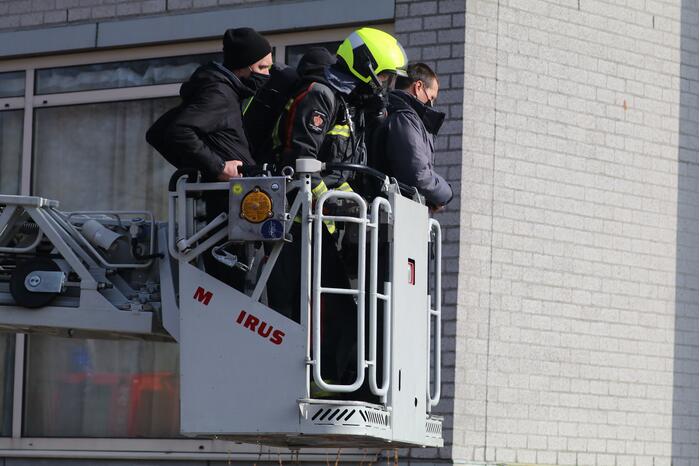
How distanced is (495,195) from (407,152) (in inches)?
144

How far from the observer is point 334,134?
A: 6340 mm

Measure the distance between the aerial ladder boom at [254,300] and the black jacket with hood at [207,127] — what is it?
0.11 meters

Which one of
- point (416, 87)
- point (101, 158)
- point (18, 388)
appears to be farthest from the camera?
point (101, 158)

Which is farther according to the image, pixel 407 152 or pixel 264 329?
pixel 407 152

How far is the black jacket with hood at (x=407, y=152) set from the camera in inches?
261

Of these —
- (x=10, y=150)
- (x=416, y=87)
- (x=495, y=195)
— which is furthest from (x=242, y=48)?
(x=10, y=150)

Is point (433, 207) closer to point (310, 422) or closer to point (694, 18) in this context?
point (310, 422)

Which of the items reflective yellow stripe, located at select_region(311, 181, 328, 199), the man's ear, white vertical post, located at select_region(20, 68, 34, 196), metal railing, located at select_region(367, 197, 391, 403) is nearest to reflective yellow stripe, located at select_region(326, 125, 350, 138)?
reflective yellow stripe, located at select_region(311, 181, 328, 199)

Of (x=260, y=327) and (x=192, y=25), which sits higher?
(x=192, y=25)

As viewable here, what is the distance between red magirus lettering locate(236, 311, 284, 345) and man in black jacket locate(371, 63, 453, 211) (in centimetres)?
116

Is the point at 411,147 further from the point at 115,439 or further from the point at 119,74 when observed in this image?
the point at 119,74

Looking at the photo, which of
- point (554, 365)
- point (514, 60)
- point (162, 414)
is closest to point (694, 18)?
point (514, 60)

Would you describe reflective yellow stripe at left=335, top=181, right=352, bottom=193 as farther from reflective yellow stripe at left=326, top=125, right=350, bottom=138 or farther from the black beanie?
the black beanie

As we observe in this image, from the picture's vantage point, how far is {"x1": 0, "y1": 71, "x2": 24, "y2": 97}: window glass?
11.9 m
